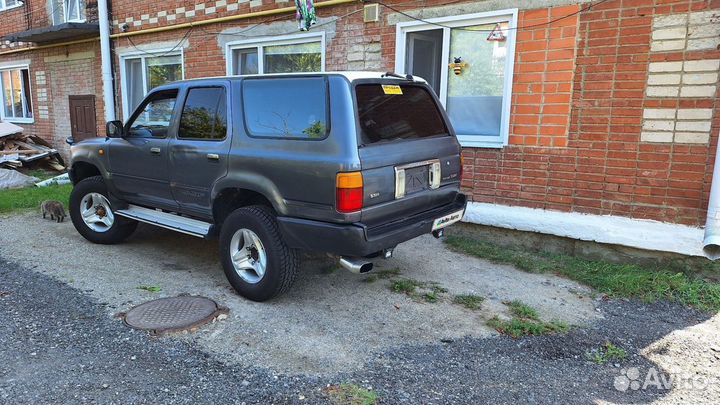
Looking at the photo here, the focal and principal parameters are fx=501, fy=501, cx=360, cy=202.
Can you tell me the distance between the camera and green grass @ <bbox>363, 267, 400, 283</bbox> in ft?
16.0

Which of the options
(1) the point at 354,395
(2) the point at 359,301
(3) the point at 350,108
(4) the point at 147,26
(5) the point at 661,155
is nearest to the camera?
(1) the point at 354,395

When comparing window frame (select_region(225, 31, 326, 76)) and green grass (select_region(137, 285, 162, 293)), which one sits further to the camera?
window frame (select_region(225, 31, 326, 76))

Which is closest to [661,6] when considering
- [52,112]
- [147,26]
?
[147,26]

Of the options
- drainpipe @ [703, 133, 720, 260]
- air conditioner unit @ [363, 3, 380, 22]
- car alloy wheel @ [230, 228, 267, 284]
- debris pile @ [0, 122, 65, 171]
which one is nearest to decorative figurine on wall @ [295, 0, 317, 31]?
air conditioner unit @ [363, 3, 380, 22]

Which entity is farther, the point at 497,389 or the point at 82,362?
the point at 82,362

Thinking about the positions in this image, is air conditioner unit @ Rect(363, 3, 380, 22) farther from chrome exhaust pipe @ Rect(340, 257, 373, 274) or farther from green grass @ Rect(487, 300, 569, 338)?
green grass @ Rect(487, 300, 569, 338)

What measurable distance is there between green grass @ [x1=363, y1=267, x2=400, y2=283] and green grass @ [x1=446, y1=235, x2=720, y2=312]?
1.16 meters

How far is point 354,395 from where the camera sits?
115 inches

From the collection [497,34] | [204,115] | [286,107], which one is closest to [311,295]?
[286,107]

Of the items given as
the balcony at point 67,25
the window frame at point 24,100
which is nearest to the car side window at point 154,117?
the balcony at point 67,25

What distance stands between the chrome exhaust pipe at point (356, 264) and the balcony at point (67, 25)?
975cm

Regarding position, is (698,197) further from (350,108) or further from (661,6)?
(350,108)

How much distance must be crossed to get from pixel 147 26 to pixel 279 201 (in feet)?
Answer: 25.7

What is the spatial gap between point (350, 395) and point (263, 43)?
21.8 feet
